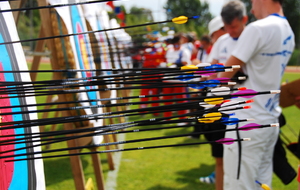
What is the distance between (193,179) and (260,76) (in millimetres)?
1533

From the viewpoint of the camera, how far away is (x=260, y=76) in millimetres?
1905

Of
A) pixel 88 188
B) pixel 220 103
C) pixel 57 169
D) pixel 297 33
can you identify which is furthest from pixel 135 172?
pixel 297 33

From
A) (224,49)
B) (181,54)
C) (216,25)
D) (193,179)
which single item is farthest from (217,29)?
(181,54)

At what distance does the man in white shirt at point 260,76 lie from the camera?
185 centimetres

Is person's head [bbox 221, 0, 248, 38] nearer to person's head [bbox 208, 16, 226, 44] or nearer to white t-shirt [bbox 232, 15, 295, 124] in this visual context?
white t-shirt [bbox 232, 15, 295, 124]

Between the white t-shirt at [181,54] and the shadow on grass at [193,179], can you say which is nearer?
the shadow on grass at [193,179]

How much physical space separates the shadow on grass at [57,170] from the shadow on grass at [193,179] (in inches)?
32.4

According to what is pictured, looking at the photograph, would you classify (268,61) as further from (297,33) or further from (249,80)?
(297,33)

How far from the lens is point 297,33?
74.6ft

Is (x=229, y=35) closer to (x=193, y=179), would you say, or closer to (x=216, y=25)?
(x=216, y=25)

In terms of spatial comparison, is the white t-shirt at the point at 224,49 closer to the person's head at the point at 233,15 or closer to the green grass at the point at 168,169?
the person's head at the point at 233,15

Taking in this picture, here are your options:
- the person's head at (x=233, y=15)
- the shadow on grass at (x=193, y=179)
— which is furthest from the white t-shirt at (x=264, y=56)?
the shadow on grass at (x=193, y=179)

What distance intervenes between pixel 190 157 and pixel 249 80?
206 cm

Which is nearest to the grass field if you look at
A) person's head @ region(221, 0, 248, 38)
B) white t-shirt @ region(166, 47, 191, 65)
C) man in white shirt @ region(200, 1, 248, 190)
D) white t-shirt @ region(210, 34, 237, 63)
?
man in white shirt @ region(200, 1, 248, 190)
